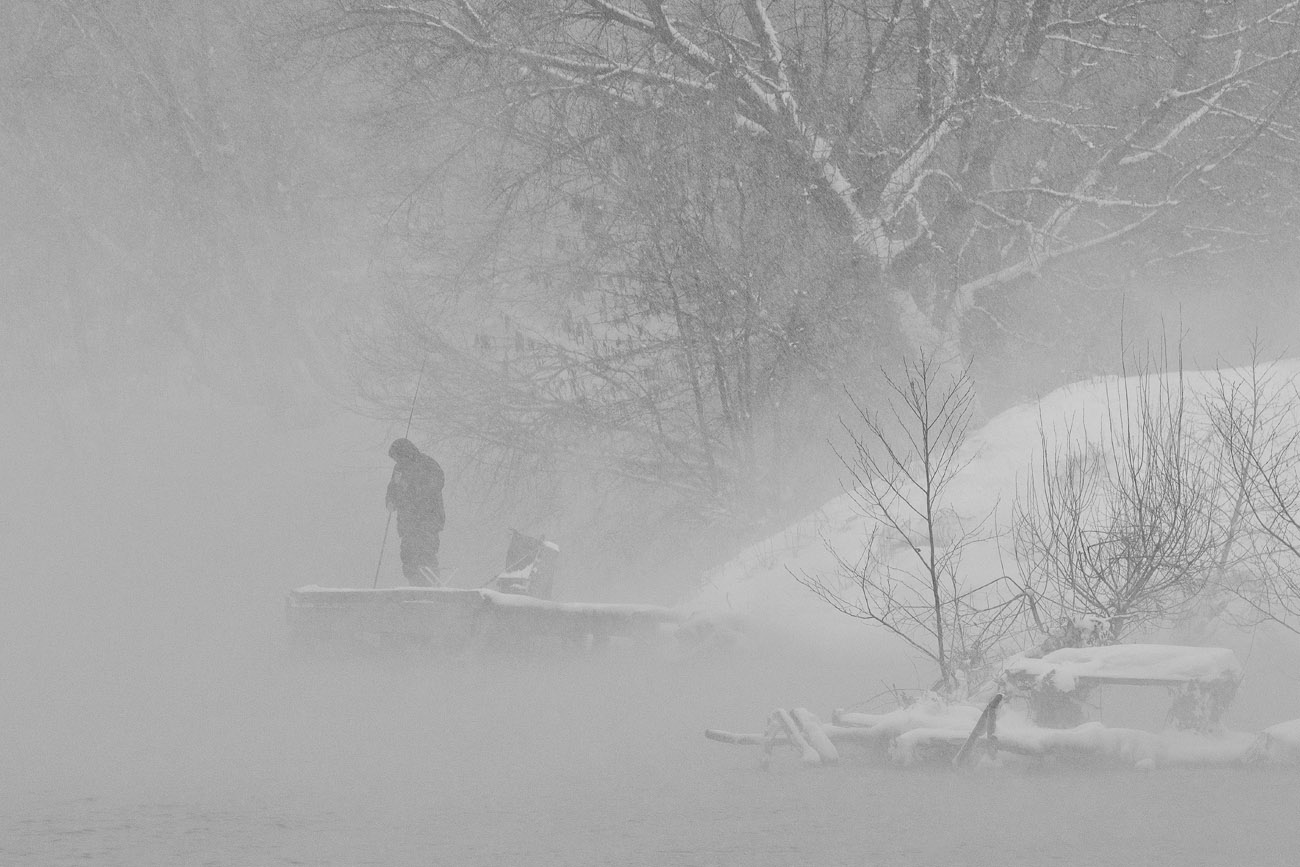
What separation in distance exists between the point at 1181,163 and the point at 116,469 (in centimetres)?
2829

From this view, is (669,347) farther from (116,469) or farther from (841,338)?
(116,469)

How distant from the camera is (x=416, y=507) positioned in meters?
17.6

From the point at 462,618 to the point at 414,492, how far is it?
315 cm

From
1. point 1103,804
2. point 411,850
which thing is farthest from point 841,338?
point 411,850

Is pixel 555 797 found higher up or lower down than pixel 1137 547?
lower down

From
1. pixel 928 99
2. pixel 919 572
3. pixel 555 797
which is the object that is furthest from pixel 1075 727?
pixel 928 99

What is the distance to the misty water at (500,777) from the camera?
695 centimetres

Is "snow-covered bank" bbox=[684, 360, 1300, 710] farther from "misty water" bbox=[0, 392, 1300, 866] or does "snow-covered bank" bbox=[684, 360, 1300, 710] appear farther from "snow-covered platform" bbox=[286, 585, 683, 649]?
"snow-covered platform" bbox=[286, 585, 683, 649]

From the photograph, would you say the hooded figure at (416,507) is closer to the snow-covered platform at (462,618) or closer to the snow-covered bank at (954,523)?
the snow-covered platform at (462,618)

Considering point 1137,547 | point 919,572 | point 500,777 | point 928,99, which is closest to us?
point 500,777

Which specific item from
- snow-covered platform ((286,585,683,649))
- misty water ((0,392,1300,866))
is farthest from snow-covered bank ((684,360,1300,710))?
snow-covered platform ((286,585,683,649))

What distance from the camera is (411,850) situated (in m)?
6.93

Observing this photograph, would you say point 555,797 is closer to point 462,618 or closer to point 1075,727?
point 1075,727

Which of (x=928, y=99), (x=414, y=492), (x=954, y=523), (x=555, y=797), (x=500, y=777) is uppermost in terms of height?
(x=928, y=99)
